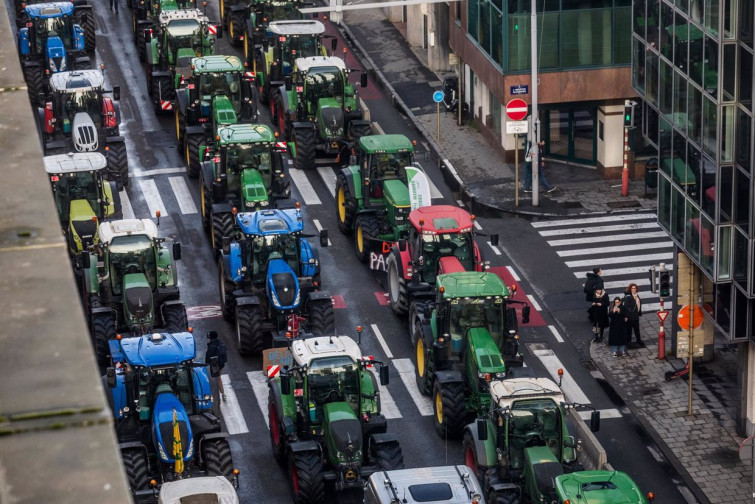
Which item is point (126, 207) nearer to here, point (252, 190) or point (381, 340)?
point (252, 190)

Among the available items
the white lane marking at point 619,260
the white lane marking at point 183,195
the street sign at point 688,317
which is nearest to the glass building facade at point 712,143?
the street sign at point 688,317

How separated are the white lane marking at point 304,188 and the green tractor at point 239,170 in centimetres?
473

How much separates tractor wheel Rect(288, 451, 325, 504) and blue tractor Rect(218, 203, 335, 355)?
7079 millimetres

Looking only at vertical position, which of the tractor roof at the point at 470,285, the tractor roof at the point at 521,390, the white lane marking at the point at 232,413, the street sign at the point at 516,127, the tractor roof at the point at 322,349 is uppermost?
the street sign at the point at 516,127

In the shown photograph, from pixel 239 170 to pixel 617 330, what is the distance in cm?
1252

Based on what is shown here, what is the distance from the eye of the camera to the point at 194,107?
4959 cm

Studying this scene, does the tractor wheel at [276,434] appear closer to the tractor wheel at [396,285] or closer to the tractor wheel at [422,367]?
the tractor wheel at [422,367]

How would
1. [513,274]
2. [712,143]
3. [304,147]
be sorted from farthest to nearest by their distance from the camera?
[304,147] < [513,274] < [712,143]

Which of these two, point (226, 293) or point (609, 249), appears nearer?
point (226, 293)

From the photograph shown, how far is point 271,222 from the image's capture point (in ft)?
116

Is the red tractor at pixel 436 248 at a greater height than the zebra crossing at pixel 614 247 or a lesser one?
greater

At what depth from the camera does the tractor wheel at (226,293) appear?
1465 inches

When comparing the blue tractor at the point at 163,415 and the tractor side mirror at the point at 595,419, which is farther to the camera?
the blue tractor at the point at 163,415

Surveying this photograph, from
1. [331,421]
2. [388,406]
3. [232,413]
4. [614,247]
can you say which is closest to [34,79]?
[614,247]
